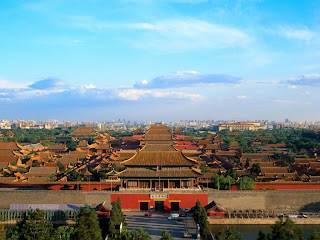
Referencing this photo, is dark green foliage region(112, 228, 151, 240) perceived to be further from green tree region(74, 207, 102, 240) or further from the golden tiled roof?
the golden tiled roof

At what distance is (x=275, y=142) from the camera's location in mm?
77062

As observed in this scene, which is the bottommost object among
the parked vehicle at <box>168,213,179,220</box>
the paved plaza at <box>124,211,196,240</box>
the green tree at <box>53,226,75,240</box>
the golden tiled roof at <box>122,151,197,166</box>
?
the paved plaza at <box>124,211,196,240</box>

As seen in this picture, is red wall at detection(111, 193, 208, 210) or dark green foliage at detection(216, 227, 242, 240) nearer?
dark green foliage at detection(216, 227, 242, 240)

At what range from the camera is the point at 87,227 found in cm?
1777

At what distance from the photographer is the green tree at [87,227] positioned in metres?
17.2

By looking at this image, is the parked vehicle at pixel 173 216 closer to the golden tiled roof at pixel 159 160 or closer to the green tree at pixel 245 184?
the golden tiled roof at pixel 159 160

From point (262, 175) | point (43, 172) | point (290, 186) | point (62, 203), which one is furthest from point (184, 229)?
point (43, 172)

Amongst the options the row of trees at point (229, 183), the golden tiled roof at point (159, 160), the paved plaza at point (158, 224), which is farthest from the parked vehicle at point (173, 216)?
the row of trees at point (229, 183)

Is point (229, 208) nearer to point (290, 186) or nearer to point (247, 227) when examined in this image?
point (247, 227)

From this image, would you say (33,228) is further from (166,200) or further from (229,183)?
(229,183)

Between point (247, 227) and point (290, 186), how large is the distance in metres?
7.38

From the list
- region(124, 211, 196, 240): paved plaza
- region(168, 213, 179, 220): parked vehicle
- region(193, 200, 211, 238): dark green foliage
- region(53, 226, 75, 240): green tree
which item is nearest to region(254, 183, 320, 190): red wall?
region(124, 211, 196, 240): paved plaza

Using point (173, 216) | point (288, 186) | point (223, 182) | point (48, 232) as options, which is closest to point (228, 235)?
point (173, 216)

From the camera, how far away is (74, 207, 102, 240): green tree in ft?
56.5
